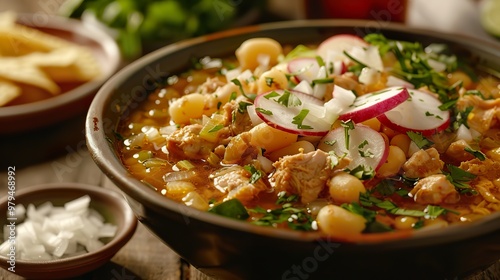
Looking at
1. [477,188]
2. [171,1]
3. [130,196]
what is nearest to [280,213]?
[130,196]

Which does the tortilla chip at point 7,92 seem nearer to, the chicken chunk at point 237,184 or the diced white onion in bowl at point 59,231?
the diced white onion in bowl at point 59,231

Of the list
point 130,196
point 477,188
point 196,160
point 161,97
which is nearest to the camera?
point 130,196

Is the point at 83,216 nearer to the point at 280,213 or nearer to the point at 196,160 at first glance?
the point at 196,160

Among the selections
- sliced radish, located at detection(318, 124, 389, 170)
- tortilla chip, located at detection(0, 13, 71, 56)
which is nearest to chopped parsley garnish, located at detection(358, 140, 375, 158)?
sliced radish, located at detection(318, 124, 389, 170)

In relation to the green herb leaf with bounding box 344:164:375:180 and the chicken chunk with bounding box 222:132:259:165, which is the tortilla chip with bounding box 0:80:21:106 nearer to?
the chicken chunk with bounding box 222:132:259:165

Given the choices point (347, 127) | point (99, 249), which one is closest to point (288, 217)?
point (347, 127)

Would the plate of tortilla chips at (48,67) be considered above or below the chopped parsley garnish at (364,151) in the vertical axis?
below

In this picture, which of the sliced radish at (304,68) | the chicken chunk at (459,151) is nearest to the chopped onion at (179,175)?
the sliced radish at (304,68)
